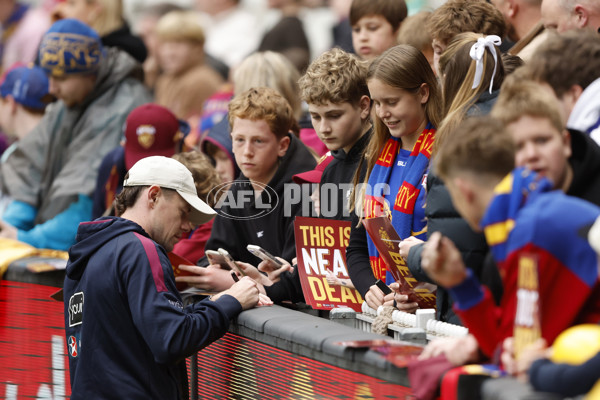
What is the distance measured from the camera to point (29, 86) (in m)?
9.34

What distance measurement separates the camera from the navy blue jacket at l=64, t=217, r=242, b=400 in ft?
15.0

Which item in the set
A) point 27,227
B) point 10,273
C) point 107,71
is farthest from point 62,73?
point 10,273

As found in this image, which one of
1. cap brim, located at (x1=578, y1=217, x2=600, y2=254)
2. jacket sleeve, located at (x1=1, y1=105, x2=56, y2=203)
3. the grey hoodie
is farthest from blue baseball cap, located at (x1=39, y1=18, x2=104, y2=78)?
cap brim, located at (x1=578, y1=217, x2=600, y2=254)

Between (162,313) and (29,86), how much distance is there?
212 inches

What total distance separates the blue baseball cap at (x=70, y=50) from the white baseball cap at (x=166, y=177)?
350cm

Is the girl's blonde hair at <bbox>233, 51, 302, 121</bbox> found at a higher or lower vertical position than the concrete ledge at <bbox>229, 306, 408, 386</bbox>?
higher

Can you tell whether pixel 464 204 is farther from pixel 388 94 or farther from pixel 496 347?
pixel 388 94

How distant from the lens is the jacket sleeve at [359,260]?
5113 millimetres

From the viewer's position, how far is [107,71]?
8609mm

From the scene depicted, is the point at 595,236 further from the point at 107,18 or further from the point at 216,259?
the point at 107,18

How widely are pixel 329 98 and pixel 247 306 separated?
4.34ft

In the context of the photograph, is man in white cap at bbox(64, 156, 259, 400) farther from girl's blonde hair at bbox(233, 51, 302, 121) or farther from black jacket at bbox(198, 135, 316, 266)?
girl's blonde hair at bbox(233, 51, 302, 121)

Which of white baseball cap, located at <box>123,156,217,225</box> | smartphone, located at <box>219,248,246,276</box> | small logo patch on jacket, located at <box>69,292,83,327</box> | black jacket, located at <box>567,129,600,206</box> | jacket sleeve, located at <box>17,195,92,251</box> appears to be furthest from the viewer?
jacket sleeve, located at <box>17,195,92,251</box>

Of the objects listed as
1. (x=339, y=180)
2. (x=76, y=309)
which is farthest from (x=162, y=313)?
(x=339, y=180)
